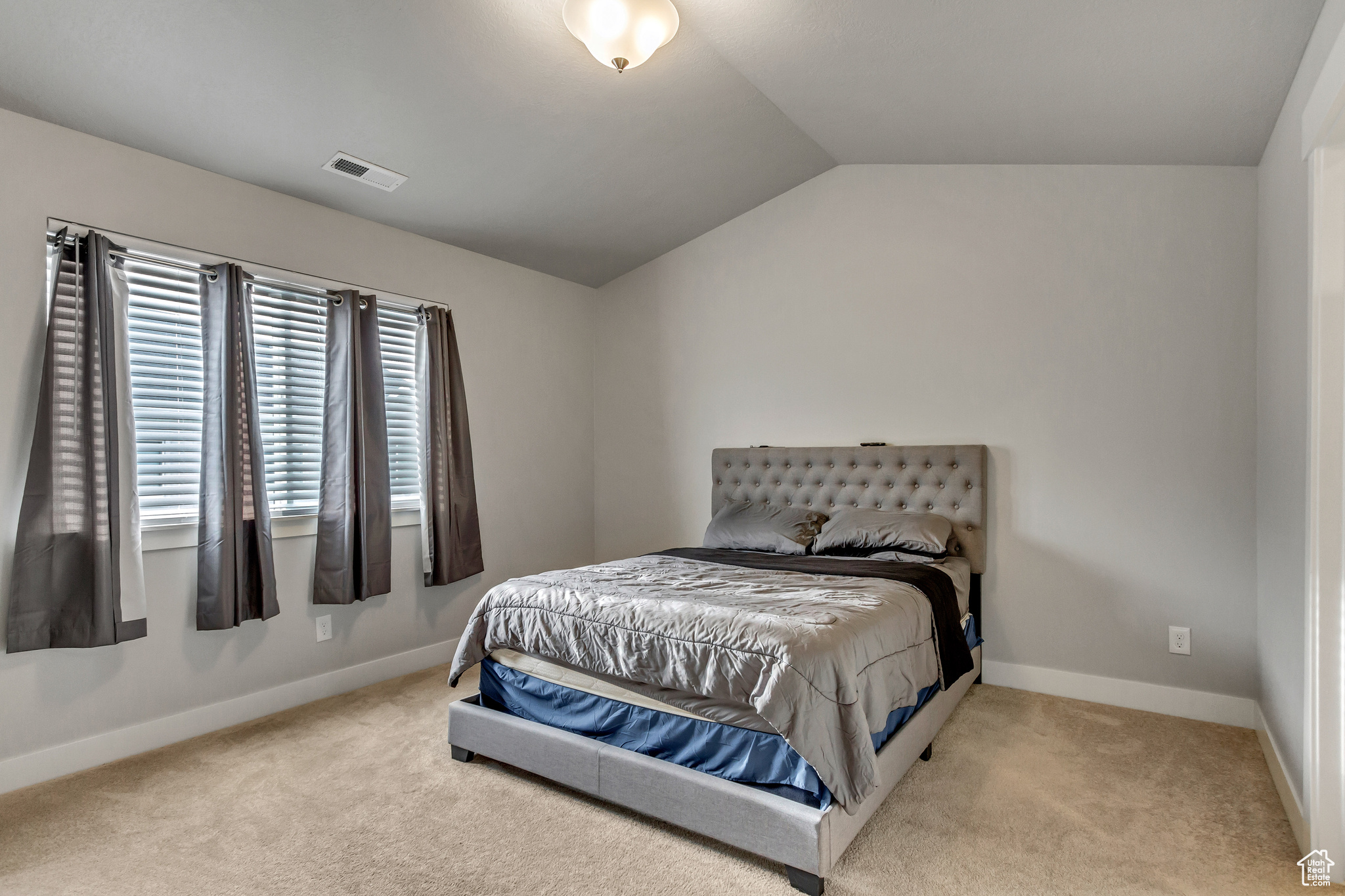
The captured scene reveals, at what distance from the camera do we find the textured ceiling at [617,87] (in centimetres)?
215

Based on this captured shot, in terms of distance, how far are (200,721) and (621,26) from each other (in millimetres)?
3111

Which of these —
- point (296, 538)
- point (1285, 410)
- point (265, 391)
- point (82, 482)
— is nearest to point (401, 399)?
point (265, 391)

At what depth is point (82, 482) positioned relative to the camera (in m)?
2.51

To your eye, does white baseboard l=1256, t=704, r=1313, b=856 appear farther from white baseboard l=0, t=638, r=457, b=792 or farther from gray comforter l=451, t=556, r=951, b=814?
white baseboard l=0, t=638, r=457, b=792

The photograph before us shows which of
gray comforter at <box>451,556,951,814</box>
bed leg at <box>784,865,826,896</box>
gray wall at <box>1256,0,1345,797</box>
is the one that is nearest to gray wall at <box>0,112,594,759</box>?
gray comforter at <box>451,556,951,814</box>

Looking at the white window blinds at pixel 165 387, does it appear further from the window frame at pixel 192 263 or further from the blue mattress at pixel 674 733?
the blue mattress at pixel 674 733

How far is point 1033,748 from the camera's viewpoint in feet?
8.75

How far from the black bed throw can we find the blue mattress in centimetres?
16

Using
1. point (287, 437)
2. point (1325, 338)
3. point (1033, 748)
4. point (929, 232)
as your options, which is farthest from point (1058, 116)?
point (287, 437)

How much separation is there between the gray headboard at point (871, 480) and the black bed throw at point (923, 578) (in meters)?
0.47

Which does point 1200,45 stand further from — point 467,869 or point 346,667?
point 346,667

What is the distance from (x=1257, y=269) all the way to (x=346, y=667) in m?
4.42

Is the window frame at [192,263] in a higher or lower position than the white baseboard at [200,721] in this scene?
higher

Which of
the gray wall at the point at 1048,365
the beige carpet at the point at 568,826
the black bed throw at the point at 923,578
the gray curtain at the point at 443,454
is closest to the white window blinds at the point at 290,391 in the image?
the gray curtain at the point at 443,454
